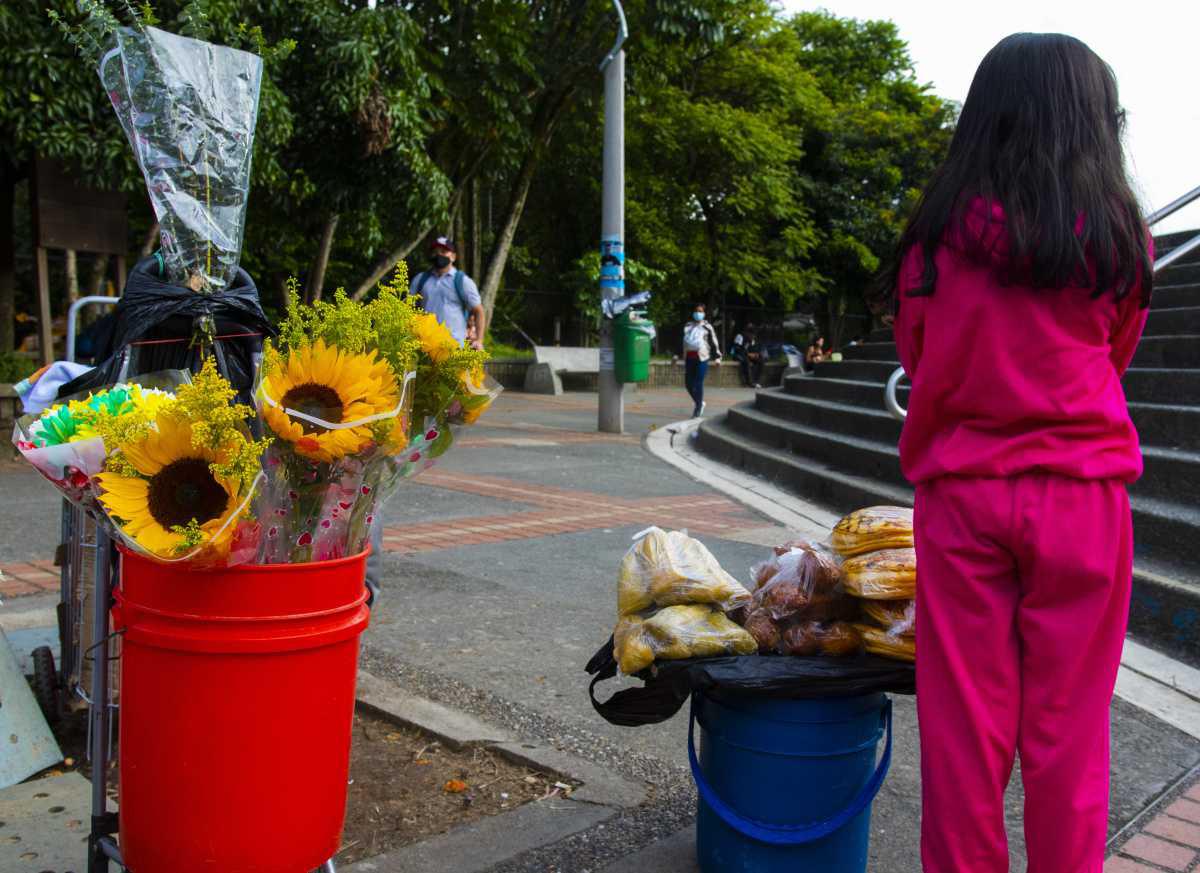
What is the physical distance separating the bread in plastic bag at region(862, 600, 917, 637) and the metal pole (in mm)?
10344

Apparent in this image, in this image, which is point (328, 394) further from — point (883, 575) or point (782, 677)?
point (883, 575)

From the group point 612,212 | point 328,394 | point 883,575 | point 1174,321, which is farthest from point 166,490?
point 612,212

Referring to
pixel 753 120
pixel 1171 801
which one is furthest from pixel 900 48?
pixel 1171 801

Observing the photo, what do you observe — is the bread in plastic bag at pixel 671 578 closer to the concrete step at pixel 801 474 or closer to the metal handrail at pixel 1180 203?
the concrete step at pixel 801 474

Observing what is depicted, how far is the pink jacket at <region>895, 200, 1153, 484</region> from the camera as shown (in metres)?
2.02

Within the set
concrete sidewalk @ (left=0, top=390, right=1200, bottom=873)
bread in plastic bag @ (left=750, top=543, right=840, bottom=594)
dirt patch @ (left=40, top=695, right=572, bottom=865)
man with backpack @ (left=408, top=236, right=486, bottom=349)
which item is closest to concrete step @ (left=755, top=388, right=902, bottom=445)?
concrete sidewalk @ (left=0, top=390, right=1200, bottom=873)

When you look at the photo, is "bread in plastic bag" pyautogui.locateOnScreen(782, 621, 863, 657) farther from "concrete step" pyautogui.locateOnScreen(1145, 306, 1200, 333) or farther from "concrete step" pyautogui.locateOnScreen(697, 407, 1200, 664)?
"concrete step" pyautogui.locateOnScreen(1145, 306, 1200, 333)

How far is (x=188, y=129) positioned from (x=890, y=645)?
2126 millimetres

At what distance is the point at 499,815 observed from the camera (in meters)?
2.99

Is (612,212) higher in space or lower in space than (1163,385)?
higher

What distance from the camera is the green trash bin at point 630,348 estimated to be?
1243 centimetres

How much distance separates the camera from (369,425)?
2150 millimetres

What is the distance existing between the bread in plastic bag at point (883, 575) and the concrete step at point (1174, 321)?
19.6ft

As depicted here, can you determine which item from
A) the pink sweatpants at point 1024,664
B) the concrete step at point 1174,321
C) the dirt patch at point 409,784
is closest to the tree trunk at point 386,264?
the concrete step at point 1174,321
